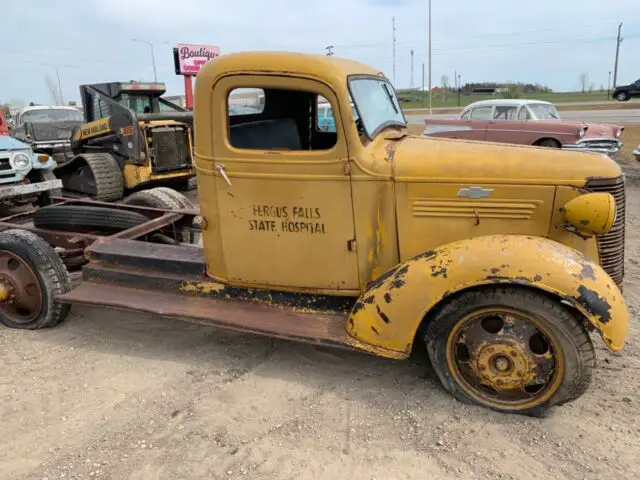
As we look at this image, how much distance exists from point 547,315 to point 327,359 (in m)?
1.61

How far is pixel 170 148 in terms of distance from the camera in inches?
394

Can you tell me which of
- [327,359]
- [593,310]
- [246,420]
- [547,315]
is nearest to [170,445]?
[246,420]

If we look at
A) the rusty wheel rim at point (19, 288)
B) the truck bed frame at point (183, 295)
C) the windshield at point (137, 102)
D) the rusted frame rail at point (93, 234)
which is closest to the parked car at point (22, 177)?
the windshield at point (137, 102)

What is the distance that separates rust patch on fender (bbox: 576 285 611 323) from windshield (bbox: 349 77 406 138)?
5.13ft

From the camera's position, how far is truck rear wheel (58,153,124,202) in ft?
31.0

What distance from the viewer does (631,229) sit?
7082 millimetres

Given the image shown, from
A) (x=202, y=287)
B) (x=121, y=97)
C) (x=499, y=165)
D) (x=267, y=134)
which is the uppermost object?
(x=121, y=97)

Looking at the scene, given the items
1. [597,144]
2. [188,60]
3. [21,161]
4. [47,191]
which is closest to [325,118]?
[21,161]

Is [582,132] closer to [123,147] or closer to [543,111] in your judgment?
[543,111]

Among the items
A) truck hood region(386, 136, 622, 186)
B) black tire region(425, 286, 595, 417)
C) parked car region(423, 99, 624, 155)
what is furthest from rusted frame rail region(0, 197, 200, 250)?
parked car region(423, 99, 624, 155)

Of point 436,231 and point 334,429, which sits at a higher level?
point 436,231

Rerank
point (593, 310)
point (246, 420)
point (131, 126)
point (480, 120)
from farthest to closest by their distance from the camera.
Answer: point (480, 120) < point (131, 126) < point (246, 420) < point (593, 310)

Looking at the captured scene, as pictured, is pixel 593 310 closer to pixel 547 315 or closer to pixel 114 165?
pixel 547 315

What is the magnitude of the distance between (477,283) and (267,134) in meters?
1.83
